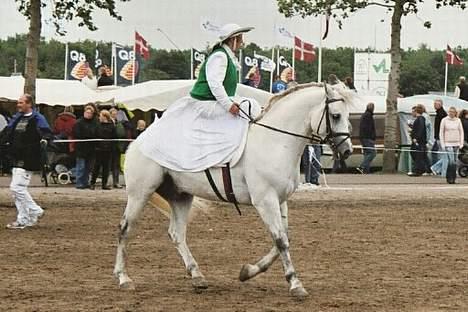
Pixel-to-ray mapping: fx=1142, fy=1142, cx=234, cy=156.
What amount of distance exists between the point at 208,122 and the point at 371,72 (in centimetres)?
5017

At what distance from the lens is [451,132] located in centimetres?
2912

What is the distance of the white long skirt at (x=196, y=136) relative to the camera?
11.0 m

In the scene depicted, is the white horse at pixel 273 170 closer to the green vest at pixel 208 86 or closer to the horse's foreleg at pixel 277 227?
the horse's foreleg at pixel 277 227

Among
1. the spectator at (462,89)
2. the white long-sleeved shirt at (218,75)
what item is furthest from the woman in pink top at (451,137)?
the white long-sleeved shirt at (218,75)

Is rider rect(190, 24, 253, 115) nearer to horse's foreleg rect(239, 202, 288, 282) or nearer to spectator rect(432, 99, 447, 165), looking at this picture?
horse's foreleg rect(239, 202, 288, 282)

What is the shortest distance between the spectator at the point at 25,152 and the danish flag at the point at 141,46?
3426cm

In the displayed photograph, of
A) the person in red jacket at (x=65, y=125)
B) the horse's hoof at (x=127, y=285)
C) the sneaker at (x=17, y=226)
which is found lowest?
the sneaker at (x=17, y=226)

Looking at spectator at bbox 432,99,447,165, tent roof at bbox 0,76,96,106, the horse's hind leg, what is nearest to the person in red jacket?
tent roof at bbox 0,76,96,106

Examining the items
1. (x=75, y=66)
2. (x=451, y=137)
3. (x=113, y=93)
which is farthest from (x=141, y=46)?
(x=451, y=137)

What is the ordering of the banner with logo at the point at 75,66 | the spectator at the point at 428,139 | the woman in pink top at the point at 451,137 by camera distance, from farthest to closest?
the banner with logo at the point at 75,66 → the spectator at the point at 428,139 → the woman in pink top at the point at 451,137

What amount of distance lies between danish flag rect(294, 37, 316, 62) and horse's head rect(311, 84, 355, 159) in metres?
40.3

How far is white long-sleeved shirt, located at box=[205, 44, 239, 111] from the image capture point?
36.0 ft

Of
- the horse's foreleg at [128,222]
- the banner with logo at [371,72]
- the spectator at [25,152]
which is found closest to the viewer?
the horse's foreleg at [128,222]

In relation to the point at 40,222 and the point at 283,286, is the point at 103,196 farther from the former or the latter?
the point at 283,286
